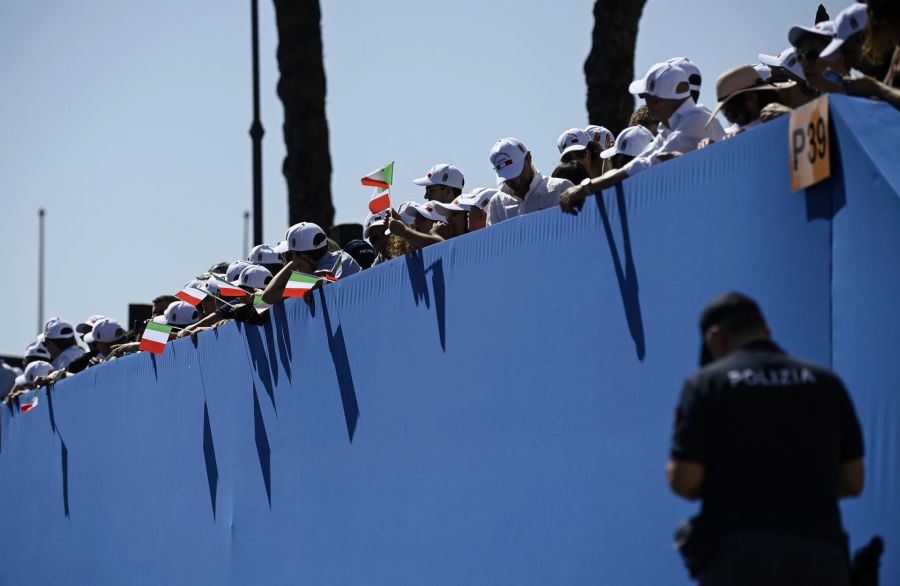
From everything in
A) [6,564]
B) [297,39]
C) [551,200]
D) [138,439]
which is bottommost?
[6,564]

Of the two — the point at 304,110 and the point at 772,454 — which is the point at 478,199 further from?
the point at 304,110

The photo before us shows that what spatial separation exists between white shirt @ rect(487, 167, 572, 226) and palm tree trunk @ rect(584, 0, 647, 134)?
652cm

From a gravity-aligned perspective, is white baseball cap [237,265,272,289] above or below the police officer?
above

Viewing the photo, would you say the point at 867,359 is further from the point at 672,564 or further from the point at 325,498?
the point at 325,498

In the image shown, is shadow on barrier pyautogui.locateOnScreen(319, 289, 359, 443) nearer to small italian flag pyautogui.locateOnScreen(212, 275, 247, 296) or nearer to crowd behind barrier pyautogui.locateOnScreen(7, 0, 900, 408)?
crowd behind barrier pyautogui.locateOnScreen(7, 0, 900, 408)

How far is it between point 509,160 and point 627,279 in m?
1.77

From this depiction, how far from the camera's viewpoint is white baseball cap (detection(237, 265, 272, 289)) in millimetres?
10875

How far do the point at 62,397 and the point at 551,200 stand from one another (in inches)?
385

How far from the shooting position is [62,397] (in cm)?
1597

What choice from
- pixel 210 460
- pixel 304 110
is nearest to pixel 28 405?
pixel 304 110

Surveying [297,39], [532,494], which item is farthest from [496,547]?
[297,39]

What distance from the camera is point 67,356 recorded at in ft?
55.7

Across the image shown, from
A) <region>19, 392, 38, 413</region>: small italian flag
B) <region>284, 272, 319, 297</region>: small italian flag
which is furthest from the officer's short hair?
<region>19, 392, 38, 413</region>: small italian flag

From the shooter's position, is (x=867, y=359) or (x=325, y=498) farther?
(x=325, y=498)
